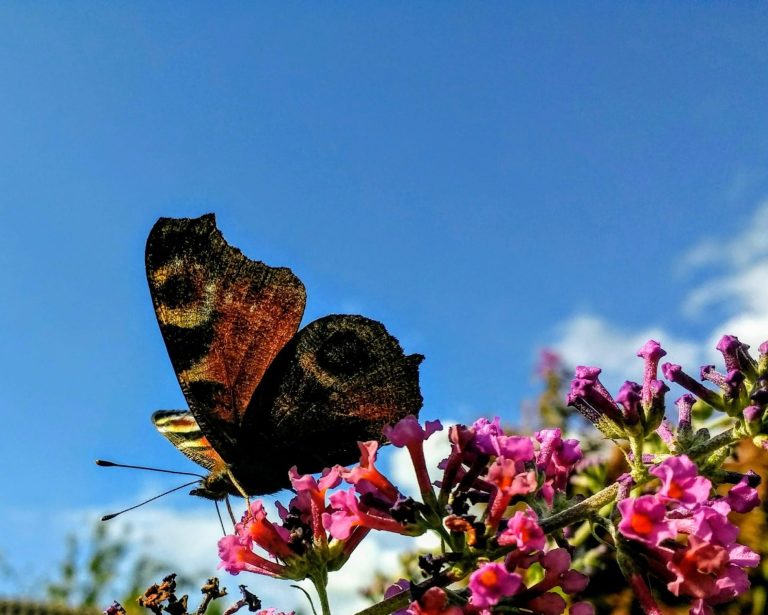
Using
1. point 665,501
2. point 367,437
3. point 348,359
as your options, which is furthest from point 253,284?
point 665,501

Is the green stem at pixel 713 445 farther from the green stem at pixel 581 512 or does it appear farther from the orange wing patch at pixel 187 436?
the orange wing patch at pixel 187 436

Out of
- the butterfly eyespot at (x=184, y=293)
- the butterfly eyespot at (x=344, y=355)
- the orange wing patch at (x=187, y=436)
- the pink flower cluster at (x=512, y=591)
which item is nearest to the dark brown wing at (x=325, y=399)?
the butterfly eyespot at (x=344, y=355)

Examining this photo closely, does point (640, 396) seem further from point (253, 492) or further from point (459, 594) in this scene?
point (253, 492)

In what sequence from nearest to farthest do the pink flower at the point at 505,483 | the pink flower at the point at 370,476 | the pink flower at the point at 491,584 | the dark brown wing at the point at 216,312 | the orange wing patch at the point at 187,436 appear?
the pink flower at the point at 491,584, the pink flower at the point at 505,483, the pink flower at the point at 370,476, the dark brown wing at the point at 216,312, the orange wing patch at the point at 187,436

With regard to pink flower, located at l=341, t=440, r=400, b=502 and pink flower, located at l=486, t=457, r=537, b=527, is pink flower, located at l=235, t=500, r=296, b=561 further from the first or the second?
pink flower, located at l=486, t=457, r=537, b=527

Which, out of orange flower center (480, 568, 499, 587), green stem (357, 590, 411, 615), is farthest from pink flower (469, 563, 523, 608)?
green stem (357, 590, 411, 615)

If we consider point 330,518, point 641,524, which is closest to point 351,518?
point 330,518

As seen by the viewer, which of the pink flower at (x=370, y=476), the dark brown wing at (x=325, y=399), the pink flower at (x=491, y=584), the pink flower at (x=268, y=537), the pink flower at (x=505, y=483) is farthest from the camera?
the dark brown wing at (x=325, y=399)

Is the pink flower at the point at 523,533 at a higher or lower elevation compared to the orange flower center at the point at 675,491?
higher
